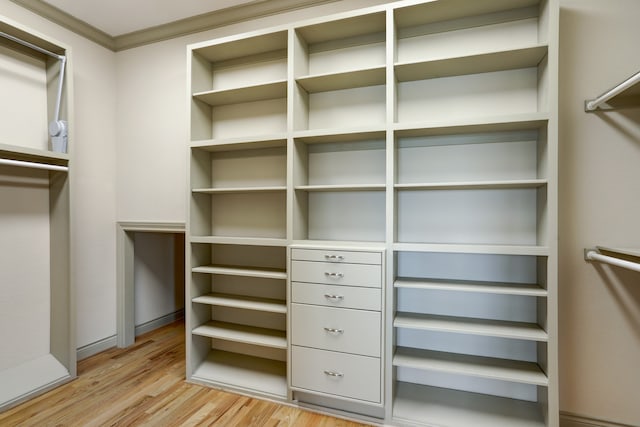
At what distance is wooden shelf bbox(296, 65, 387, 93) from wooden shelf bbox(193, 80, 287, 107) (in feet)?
0.56

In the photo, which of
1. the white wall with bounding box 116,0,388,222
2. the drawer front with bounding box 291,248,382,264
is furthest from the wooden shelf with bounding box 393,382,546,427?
the white wall with bounding box 116,0,388,222

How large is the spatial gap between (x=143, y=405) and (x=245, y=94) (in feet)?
7.10

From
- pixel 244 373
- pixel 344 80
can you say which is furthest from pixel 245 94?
pixel 244 373

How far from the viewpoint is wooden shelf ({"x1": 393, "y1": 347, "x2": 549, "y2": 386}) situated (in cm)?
167

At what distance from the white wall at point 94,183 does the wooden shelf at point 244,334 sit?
40.6 inches

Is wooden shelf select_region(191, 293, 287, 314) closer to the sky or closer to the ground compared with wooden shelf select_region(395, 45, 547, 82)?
closer to the ground

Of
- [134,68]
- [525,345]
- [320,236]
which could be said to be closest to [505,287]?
[525,345]

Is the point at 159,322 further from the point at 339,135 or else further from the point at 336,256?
the point at 339,135

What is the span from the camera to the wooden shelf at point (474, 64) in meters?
1.69

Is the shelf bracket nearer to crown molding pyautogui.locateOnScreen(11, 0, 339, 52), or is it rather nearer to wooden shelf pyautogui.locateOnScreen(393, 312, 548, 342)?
crown molding pyautogui.locateOnScreen(11, 0, 339, 52)

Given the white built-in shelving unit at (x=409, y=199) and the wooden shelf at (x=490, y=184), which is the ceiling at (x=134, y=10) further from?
the wooden shelf at (x=490, y=184)

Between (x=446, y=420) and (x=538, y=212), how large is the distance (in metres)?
1.27

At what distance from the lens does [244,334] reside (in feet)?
7.54

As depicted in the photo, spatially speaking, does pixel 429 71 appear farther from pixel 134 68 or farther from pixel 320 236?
pixel 134 68
